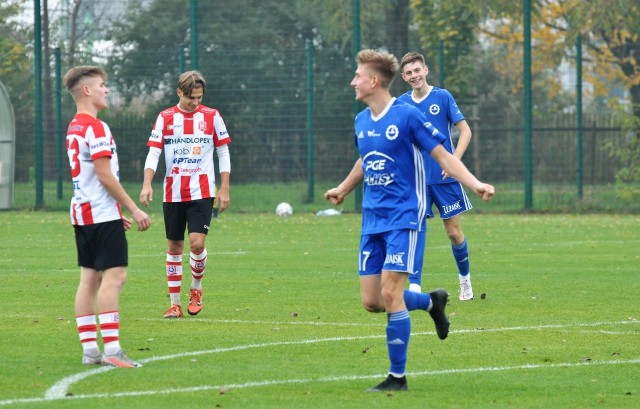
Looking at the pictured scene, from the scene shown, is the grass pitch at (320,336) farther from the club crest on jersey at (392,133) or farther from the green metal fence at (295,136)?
the green metal fence at (295,136)

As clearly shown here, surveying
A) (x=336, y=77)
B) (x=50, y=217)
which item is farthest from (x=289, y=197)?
(x=50, y=217)

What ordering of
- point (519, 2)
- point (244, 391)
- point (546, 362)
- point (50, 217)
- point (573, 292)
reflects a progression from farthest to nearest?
point (519, 2)
point (50, 217)
point (573, 292)
point (546, 362)
point (244, 391)

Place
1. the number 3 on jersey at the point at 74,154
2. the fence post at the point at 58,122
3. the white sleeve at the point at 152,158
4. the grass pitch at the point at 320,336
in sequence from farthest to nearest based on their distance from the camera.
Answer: the fence post at the point at 58,122
the white sleeve at the point at 152,158
the number 3 on jersey at the point at 74,154
the grass pitch at the point at 320,336

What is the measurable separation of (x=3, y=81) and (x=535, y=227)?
42.7ft

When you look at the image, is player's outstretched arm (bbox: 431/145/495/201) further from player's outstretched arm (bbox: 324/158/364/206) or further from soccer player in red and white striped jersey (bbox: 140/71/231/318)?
soccer player in red and white striped jersey (bbox: 140/71/231/318)

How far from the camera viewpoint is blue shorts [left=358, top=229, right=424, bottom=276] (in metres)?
7.44

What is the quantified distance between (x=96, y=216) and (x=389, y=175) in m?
1.89

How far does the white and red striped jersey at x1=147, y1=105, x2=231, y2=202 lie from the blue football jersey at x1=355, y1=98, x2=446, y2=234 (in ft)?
11.7

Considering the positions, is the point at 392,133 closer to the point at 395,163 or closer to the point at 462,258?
the point at 395,163

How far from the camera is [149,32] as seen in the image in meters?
32.6

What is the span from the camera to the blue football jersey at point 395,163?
25.0ft

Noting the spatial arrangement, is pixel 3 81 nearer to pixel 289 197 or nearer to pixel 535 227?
pixel 289 197

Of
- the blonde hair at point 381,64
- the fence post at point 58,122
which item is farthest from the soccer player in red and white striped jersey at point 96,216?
the fence post at point 58,122

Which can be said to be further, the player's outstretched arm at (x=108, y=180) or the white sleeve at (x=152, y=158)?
the white sleeve at (x=152, y=158)
